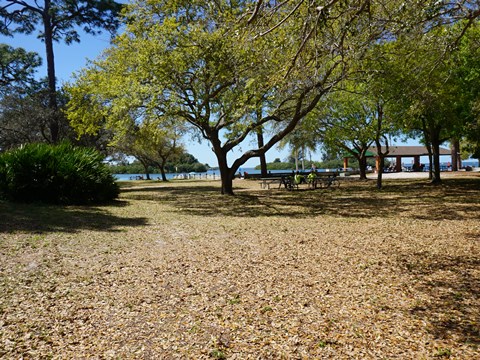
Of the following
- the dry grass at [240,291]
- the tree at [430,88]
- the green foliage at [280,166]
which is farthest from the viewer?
the green foliage at [280,166]

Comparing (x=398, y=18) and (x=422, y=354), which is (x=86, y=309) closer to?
(x=422, y=354)

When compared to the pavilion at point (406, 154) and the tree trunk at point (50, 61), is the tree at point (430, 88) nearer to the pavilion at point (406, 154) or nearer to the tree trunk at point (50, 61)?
the tree trunk at point (50, 61)

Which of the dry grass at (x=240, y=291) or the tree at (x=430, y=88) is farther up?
the tree at (x=430, y=88)

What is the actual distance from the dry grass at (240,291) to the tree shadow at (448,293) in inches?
0.6

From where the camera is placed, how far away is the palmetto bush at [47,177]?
11.9 metres

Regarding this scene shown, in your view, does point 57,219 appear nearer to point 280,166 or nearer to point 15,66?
point 15,66

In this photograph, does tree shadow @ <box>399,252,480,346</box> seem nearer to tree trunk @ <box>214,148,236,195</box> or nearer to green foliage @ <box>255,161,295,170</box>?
tree trunk @ <box>214,148,236,195</box>

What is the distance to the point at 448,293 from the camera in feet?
14.0

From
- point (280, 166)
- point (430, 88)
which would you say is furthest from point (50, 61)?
point (280, 166)

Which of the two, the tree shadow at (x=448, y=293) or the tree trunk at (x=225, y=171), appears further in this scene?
the tree trunk at (x=225, y=171)

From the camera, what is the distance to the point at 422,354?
2.96 meters

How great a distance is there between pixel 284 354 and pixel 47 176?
11.5 m

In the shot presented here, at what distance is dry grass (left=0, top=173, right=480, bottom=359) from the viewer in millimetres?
3129

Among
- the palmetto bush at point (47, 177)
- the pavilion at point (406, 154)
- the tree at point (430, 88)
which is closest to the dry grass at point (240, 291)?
the palmetto bush at point (47, 177)
